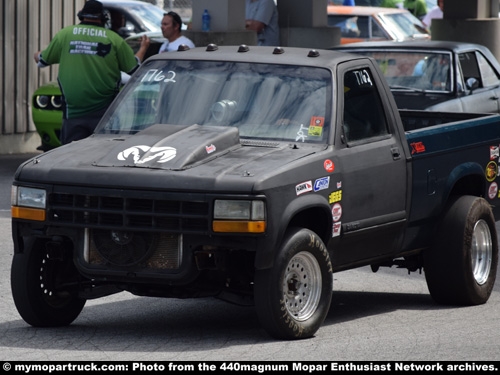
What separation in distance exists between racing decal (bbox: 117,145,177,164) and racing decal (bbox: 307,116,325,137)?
38.5 inches

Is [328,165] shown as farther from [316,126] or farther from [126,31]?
[126,31]

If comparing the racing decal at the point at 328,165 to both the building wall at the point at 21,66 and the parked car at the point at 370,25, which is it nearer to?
the building wall at the point at 21,66

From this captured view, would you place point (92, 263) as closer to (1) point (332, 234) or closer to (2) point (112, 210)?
(2) point (112, 210)

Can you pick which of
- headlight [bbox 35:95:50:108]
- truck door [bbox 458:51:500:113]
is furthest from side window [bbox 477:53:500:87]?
headlight [bbox 35:95:50:108]

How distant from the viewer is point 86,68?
12.7 metres

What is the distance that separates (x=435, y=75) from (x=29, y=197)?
8.85 metres

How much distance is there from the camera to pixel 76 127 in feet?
41.7

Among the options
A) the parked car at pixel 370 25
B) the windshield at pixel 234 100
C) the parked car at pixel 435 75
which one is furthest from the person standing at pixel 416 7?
the windshield at pixel 234 100

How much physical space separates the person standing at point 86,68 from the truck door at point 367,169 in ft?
14.4

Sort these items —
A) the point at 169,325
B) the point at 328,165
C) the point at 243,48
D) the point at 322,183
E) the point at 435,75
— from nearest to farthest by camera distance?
the point at 322,183 → the point at 328,165 → the point at 169,325 → the point at 243,48 → the point at 435,75

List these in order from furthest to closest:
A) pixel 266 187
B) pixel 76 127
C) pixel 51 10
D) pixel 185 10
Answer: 1. pixel 185 10
2. pixel 51 10
3. pixel 76 127
4. pixel 266 187

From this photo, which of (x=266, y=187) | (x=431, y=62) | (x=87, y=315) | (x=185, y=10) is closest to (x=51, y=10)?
(x=431, y=62)

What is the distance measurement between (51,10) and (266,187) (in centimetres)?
1159

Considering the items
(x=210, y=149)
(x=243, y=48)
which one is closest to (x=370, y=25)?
(x=243, y=48)
